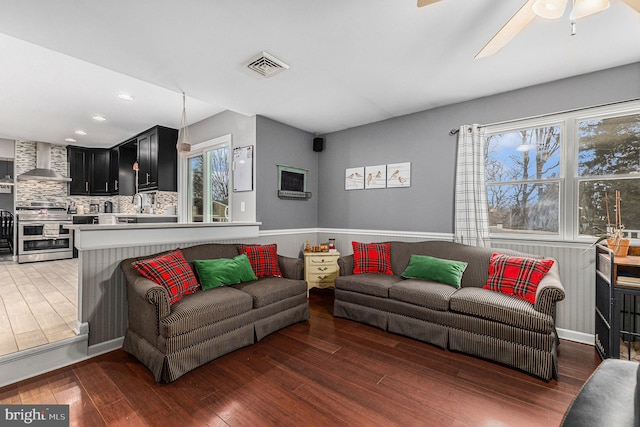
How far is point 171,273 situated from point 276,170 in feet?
7.01

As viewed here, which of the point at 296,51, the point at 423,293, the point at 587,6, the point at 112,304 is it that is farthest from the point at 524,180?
the point at 112,304

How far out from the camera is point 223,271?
2.82 metres

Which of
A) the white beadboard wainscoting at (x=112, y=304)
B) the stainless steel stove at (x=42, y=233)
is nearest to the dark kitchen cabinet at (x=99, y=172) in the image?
the stainless steel stove at (x=42, y=233)

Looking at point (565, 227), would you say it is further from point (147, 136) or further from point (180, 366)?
point (147, 136)

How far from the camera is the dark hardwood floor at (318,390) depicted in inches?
66.3

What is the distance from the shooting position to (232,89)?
10.00 ft

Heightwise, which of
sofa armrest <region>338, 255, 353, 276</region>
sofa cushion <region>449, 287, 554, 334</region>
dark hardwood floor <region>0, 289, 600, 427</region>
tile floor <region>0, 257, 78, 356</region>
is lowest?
dark hardwood floor <region>0, 289, 600, 427</region>

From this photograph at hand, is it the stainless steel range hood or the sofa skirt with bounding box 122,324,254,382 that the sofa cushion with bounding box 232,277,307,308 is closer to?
the sofa skirt with bounding box 122,324,254,382

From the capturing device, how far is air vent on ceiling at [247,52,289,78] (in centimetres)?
242

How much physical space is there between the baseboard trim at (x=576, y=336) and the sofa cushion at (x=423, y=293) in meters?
1.17

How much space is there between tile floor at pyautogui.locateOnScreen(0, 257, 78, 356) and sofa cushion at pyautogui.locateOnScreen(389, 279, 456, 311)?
2952 millimetres

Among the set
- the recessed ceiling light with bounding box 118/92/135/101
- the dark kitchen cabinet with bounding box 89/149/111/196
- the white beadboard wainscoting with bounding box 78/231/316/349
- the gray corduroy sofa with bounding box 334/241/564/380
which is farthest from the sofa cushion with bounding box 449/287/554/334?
the dark kitchen cabinet with bounding box 89/149/111/196

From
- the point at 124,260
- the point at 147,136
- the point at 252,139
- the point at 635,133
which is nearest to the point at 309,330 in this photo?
the point at 124,260

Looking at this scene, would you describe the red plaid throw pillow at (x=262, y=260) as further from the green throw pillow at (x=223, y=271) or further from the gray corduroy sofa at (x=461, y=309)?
the gray corduroy sofa at (x=461, y=309)
